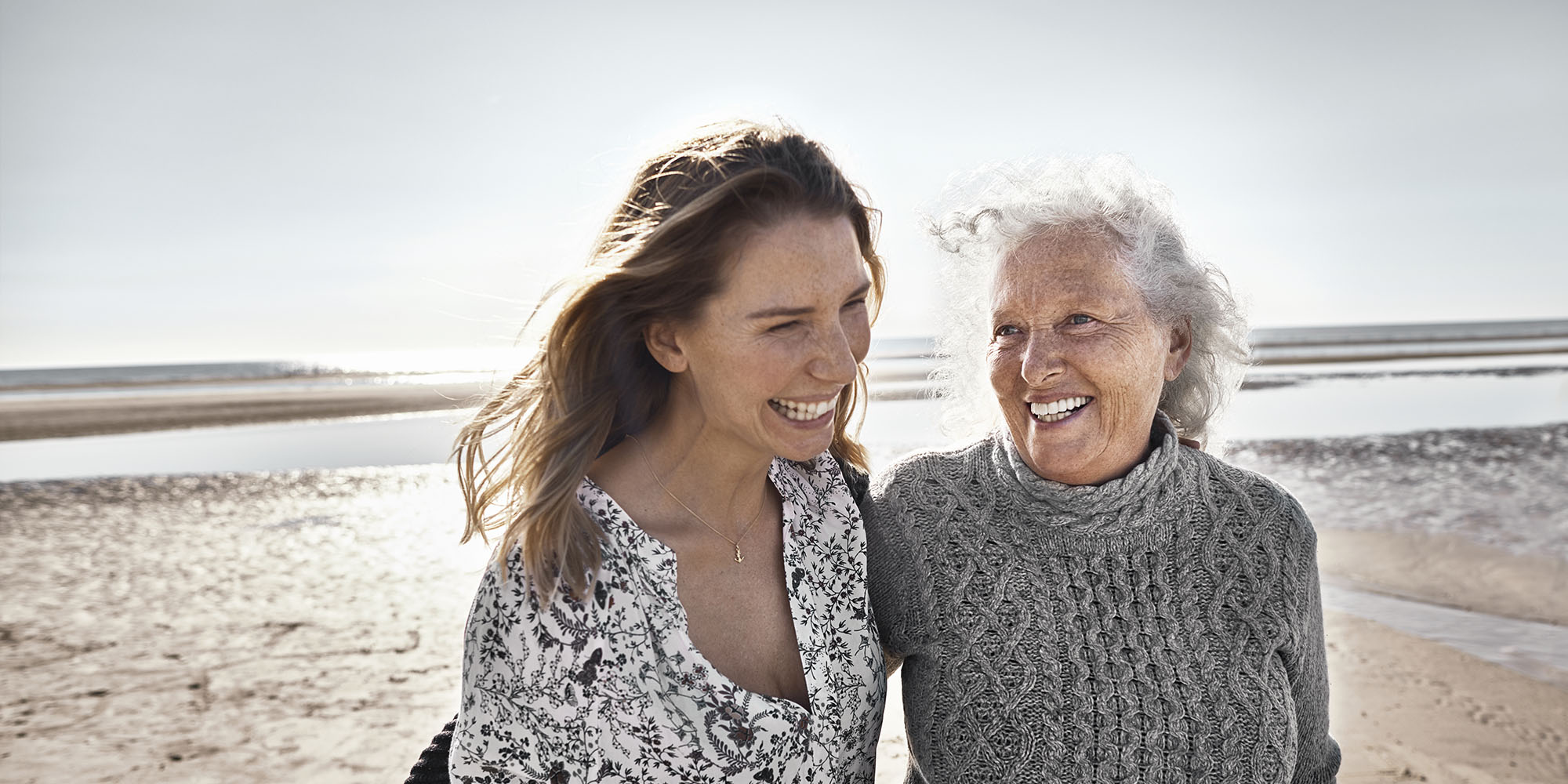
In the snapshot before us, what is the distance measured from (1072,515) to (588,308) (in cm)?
121

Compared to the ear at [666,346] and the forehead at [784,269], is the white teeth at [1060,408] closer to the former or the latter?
the forehead at [784,269]

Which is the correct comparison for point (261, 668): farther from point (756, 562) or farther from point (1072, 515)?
→ point (1072, 515)

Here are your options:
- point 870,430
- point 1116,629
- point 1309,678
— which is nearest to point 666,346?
point 1116,629

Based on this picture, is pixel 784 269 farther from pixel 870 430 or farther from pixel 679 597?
pixel 870 430

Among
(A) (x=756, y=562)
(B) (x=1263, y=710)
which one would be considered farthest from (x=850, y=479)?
(B) (x=1263, y=710)

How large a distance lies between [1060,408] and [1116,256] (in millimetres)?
385

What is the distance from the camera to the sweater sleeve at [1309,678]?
2090 mm

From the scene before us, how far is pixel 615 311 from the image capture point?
2.00 metres

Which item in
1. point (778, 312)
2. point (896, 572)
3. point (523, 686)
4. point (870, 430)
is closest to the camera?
point (523, 686)

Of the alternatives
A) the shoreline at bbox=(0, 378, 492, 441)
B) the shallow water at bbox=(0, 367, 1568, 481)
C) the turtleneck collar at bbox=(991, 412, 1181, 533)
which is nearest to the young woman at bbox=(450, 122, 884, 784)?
the turtleneck collar at bbox=(991, 412, 1181, 533)

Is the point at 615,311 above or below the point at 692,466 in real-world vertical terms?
above

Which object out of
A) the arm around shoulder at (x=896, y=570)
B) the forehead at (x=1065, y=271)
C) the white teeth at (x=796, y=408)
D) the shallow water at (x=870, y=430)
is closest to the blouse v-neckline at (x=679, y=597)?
the arm around shoulder at (x=896, y=570)

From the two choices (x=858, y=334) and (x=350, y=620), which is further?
(x=350, y=620)

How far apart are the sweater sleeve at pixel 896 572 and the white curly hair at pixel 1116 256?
0.41m
